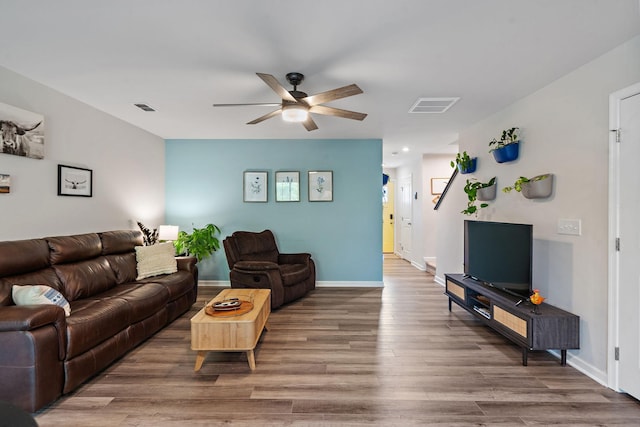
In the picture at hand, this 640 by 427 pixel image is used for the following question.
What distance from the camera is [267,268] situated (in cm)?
392

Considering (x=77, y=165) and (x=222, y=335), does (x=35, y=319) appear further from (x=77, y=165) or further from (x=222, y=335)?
(x=77, y=165)

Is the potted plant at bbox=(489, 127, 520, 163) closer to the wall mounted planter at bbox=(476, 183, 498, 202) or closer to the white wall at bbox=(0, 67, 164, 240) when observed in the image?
the wall mounted planter at bbox=(476, 183, 498, 202)

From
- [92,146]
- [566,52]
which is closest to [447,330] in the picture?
[566,52]

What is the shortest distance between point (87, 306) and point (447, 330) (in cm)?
339

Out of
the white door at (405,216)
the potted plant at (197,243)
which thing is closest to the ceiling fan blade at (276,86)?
the potted plant at (197,243)

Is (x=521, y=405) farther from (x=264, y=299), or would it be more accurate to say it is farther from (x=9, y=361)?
(x=9, y=361)

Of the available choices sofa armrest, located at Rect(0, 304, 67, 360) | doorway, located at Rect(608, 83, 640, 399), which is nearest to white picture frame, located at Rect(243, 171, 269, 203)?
sofa armrest, located at Rect(0, 304, 67, 360)

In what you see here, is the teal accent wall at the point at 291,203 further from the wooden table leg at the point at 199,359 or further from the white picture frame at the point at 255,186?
the wooden table leg at the point at 199,359

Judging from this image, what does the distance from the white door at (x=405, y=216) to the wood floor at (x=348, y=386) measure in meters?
4.44

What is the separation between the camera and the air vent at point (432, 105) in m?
3.33

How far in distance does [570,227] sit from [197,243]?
14.7 feet

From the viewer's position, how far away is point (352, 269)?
204 inches

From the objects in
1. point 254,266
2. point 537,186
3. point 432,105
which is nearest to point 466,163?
point 432,105

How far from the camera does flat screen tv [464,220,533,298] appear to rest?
2.73m
